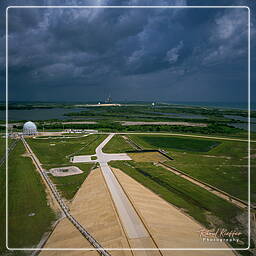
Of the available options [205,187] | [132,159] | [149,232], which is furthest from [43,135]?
[149,232]

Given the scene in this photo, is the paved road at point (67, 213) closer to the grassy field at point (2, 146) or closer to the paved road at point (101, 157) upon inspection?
the paved road at point (101, 157)

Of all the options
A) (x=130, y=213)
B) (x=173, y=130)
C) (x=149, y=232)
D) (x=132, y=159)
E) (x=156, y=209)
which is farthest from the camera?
(x=173, y=130)

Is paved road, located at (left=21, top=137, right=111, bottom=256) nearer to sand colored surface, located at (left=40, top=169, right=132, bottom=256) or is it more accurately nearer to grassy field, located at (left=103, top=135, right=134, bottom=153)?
sand colored surface, located at (left=40, top=169, right=132, bottom=256)

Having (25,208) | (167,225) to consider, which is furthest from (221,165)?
(25,208)

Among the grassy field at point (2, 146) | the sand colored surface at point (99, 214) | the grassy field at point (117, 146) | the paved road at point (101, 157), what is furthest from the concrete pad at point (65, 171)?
the grassy field at point (2, 146)

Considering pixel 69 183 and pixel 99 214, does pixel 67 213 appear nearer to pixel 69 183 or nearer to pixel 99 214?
pixel 99 214

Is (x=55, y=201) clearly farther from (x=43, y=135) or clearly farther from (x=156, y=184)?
(x=43, y=135)
